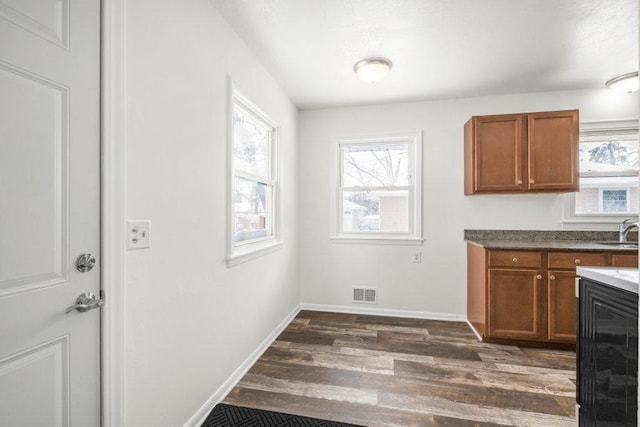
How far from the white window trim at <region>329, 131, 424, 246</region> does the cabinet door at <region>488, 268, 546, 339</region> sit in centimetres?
94

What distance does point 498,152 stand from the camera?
3092 mm

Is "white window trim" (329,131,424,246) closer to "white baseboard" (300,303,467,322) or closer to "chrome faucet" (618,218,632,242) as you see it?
"white baseboard" (300,303,467,322)

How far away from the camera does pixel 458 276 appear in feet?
→ 11.4

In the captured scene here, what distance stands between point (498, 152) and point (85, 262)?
344 cm

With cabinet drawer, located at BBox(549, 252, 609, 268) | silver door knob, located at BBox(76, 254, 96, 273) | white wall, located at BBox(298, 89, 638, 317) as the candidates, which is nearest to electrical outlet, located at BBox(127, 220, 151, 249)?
silver door knob, located at BBox(76, 254, 96, 273)

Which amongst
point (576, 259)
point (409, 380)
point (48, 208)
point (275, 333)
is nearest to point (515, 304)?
point (576, 259)

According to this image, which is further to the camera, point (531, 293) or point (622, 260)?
point (531, 293)

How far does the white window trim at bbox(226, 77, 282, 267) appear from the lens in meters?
2.11

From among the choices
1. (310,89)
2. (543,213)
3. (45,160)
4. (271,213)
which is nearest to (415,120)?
(310,89)

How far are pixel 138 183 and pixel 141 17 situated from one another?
2.43 ft

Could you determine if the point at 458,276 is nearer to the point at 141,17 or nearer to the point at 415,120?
the point at 415,120

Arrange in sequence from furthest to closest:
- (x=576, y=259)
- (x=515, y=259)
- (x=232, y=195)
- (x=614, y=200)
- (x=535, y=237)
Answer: (x=535, y=237) → (x=614, y=200) → (x=515, y=259) → (x=576, y=259) → (x=232, y=195)

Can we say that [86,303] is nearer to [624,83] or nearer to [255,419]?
[255,419]

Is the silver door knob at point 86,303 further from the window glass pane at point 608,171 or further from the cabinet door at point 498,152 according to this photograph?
the window glass pane at point 608,171
